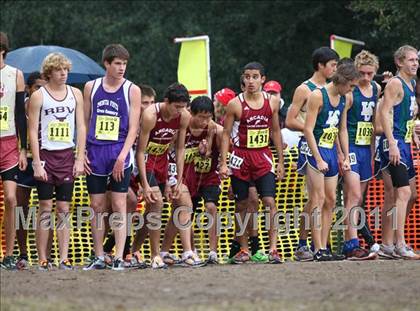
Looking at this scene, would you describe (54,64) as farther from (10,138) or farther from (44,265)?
(44,265)

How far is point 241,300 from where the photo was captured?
1090 centimetres

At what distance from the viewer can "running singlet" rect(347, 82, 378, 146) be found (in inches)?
616

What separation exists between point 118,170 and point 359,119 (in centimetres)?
332

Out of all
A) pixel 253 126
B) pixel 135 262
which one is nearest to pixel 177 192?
pixel 135 262

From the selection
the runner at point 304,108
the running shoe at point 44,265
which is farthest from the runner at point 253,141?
the running shoe at point 44,265

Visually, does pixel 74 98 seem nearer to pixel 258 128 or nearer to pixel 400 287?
pixel 258 128

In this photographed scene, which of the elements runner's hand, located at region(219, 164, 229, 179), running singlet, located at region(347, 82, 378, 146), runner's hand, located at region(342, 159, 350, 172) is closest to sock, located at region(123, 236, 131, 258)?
runner's hand, located at region(219, 164, 229, 179)

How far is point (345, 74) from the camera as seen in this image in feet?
49.2

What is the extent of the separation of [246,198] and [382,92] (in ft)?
8.08

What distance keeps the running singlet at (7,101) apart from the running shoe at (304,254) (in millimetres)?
3828

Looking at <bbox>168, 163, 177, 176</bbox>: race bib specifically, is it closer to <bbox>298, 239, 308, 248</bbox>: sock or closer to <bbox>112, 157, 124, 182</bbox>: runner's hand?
<bbox>112, 157, 124, 182</bbox>: runner's hand

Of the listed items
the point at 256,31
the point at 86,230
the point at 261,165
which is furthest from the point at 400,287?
the point at 256,31

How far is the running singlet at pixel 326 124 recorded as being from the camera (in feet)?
49.7

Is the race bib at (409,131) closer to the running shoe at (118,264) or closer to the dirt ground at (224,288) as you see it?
the dirt ground at (224,288)
